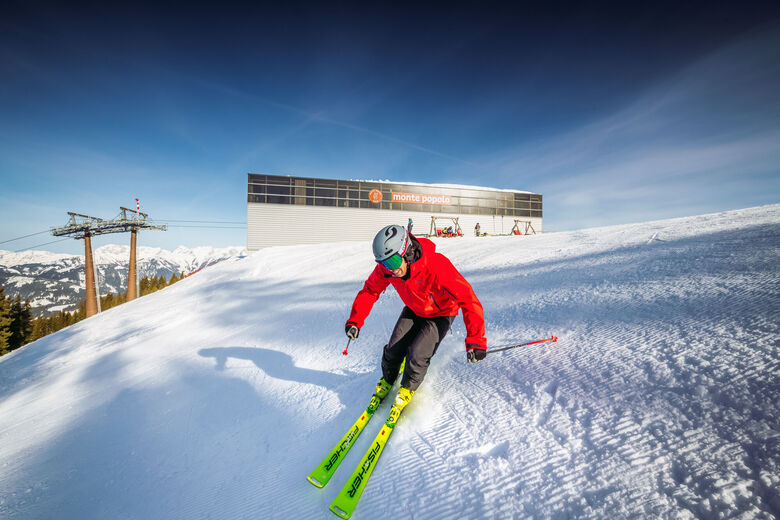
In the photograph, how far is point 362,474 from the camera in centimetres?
184

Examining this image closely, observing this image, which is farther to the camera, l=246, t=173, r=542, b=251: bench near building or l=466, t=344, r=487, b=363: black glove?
l=246, t=173, r=542, b=251: bench near building

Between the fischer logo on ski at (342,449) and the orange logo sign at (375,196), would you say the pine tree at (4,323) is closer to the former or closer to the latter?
the orange logo sign at (375,196)

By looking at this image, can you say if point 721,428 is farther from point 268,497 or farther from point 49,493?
point 49,493

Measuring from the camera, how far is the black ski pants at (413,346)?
2.37 meters

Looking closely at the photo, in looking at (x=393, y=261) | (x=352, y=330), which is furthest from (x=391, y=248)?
(x=352, y=330)

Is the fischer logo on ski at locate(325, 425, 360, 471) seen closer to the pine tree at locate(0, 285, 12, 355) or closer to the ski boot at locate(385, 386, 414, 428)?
the ski boot at locate(385, 386, 414, 428)

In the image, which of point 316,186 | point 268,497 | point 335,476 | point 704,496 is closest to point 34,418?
point 268,497

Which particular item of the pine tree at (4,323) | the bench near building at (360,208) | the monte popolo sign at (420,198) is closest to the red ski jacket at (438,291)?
the bench near building at (360,208)

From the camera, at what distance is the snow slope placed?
1.48 metres

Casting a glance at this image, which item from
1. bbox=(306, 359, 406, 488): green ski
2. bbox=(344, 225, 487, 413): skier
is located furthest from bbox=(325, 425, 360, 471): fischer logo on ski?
bbox=(344, 225, 487, 413): skier

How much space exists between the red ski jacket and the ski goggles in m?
0.13

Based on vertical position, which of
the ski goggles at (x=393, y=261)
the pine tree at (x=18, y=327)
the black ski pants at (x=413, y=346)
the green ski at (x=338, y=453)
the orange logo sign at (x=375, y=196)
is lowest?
the pine tree at (x=18, y=327)

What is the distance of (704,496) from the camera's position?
1279 millimetres

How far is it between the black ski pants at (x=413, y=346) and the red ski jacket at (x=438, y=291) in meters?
0.10
